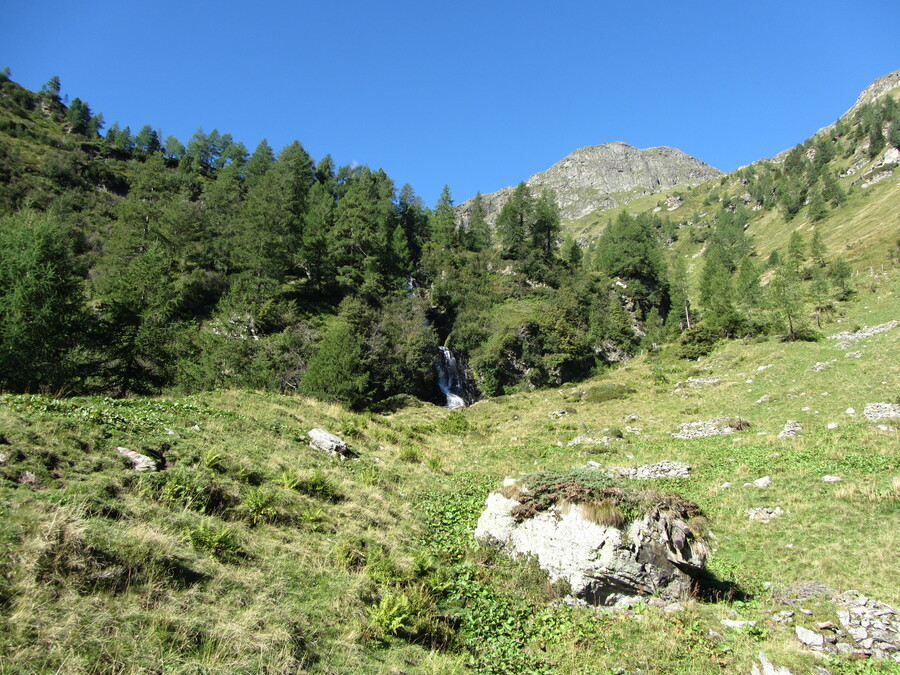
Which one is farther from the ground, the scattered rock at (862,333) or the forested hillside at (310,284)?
the forested hillside at (310,284)

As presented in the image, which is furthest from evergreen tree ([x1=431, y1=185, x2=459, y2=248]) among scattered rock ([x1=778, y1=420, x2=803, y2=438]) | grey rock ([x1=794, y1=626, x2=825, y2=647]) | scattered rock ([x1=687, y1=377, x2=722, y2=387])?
grey rock ([x1=794, y1=626, x2=825, y2=647])

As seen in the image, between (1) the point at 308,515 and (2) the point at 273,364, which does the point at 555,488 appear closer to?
(1) the point at 308,515

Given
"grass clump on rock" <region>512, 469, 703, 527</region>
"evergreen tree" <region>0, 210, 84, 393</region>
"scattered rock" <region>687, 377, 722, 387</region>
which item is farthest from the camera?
"scattered rock" <region>687, 377, 722, 387</region>

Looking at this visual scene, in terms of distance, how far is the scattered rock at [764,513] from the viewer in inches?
460

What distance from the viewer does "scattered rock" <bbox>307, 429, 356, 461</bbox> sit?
53.1 ft

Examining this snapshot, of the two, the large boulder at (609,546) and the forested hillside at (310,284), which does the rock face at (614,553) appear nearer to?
the large boulder at (609,546)

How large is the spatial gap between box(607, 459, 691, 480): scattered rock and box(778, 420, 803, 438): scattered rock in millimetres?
5527

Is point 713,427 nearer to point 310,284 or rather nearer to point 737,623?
point 737,623

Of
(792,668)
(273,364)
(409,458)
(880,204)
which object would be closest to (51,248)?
(273,364)

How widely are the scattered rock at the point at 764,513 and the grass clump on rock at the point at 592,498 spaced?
6.99 ft

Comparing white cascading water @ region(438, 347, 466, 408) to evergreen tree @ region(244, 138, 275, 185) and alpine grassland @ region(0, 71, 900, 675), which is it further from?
evergreen tree @ region(244, 138, 275, 185)

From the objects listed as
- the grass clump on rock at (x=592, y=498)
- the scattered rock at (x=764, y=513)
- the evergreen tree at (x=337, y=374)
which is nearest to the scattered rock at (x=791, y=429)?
the scattered rock at (x=764, y=513)

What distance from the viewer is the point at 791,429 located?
19.2 m

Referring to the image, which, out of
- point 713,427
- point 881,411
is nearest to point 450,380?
point 713,427
